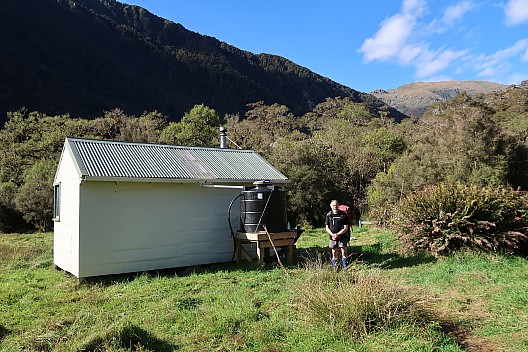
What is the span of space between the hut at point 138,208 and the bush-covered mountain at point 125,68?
145 ft

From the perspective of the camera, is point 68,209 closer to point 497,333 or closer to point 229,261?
point 229,261

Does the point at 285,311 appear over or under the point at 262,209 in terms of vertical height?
under

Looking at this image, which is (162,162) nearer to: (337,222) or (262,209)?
(262,209)

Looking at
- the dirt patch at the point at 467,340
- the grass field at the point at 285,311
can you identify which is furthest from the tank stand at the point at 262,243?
the dirt patch at the point at 467,340

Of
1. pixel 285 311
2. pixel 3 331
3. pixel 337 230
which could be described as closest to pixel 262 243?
pixel 337 230

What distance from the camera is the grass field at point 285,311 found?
182 inches

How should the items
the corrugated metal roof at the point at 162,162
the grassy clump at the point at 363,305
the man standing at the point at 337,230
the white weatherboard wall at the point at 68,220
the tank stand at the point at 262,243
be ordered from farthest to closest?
the tank stand at the point at 262,243 < the corrugated metal roof at the point at 162,162 < the white weatherboard wall at the point at 68,220 < the man standing at the point at 337,230 < the grassy clump at the point at 363,305

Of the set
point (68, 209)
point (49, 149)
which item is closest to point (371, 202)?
point (68, 209)

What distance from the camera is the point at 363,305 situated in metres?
4.79

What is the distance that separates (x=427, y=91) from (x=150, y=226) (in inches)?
6867

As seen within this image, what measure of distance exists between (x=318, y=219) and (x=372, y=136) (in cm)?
759

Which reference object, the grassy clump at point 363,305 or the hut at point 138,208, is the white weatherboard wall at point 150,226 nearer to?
the hut at point 138,208

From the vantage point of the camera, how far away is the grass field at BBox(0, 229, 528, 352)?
4625 mm

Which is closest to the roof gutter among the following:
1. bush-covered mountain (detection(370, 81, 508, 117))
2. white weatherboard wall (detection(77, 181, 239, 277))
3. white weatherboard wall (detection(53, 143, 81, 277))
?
white weatherboard wall (detection(77, 181, 239, 277))
